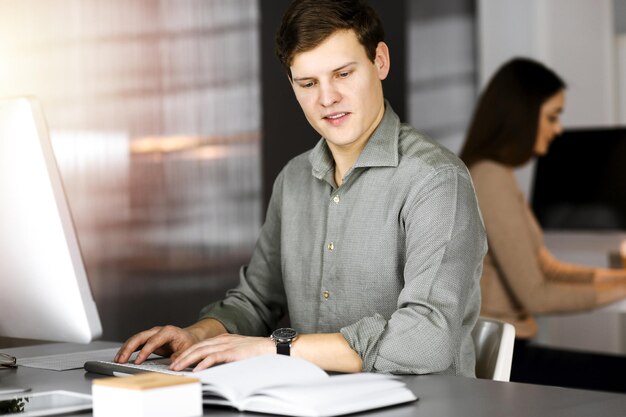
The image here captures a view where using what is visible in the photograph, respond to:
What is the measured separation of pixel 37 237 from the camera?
4.94 feet

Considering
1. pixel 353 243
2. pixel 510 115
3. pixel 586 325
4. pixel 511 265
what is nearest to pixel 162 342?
pixel 353 243

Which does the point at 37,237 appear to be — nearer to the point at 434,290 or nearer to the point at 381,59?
the point at 434,290

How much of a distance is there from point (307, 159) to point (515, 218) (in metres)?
1.23

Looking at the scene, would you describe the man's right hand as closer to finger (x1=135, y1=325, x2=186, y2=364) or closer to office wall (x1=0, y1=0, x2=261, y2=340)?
finger (x1=135, y1=325, x2=186, y2=364)

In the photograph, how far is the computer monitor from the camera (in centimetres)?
147

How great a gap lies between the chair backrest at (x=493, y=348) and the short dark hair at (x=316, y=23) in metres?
0.59

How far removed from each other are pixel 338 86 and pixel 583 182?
292cm

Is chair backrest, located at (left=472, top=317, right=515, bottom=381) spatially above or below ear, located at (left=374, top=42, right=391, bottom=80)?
below

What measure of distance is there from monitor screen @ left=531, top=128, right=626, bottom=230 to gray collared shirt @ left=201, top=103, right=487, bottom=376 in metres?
2.70

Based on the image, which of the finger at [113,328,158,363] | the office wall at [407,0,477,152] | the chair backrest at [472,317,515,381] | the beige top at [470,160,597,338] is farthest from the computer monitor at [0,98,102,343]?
the office wall at [407,0,477,152]

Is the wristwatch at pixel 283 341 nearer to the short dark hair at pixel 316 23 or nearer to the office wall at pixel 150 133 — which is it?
the short dark hair at pixel 316 23

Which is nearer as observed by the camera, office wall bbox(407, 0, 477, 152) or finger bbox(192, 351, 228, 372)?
finger bbox(192, 351, 228, 372)

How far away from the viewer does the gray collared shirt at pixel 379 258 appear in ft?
5.23

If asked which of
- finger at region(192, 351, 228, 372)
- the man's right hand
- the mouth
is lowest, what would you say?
the man's right hand
